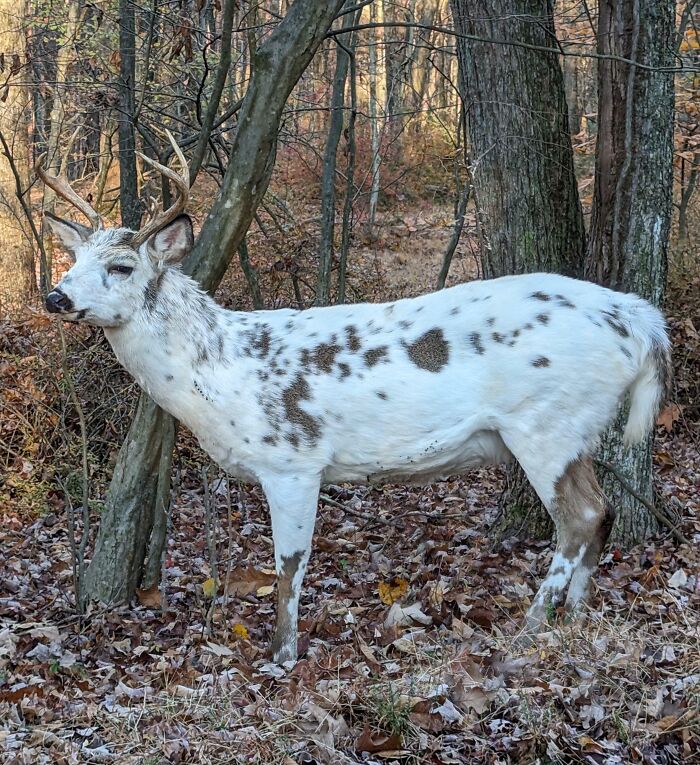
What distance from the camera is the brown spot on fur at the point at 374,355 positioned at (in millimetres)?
5645

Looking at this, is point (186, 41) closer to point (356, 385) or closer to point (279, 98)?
point (279, 98)

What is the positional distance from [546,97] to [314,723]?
4.67 metres

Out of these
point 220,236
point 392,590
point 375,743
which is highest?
point 220,236

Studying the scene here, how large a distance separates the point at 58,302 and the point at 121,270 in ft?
1.49

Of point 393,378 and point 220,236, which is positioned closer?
point 393,378

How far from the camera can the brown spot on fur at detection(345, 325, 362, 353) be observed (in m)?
5.71

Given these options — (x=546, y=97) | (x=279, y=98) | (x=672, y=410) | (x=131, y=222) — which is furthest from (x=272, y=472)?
(x=672, y=410)

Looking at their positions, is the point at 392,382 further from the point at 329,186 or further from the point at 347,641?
the point at 329,186

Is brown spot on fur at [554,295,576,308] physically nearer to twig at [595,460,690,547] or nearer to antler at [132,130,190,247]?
twig at [595,460,690,547]

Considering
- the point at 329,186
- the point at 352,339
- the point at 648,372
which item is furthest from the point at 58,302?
the point at 329,186

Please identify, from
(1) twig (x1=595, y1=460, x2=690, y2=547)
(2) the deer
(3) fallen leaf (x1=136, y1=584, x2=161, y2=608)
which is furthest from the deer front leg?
(1) twig (x1=595, y1=460, x2=690, y2=547)

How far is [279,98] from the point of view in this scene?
605 centimetres

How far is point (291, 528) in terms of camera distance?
5.61 m

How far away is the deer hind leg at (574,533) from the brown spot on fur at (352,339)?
4.54 feet
